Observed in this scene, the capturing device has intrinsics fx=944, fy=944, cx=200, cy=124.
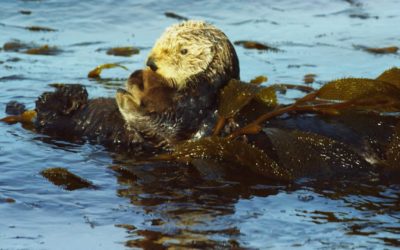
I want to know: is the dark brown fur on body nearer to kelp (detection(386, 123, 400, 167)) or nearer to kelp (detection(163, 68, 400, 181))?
kelp (detection(163, 68, 400, 181))

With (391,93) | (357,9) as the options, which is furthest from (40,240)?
(357,9)

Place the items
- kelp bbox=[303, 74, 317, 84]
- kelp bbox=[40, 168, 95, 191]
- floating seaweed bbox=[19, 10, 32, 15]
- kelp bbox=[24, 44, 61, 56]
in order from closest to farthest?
kelp bbox=[40, 168, 95, 191] < kelp bbox=[303, 74, 317, 84] < kelp bbox=[24, 44, 61, 56] < floating seaweed bbox=[19, 10, 32, 15]

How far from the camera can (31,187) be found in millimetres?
4371

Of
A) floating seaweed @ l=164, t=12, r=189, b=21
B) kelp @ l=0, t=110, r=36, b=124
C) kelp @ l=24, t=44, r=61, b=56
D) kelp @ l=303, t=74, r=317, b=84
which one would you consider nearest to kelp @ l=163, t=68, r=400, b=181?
kelp @ l=0, t=110, r=36, b=124

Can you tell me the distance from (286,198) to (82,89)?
1.69 m

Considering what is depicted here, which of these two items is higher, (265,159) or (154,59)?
(154,59)

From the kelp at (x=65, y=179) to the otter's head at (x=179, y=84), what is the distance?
58cm

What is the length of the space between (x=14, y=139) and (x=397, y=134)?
7.01 feet

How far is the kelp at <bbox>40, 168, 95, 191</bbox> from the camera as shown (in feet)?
14.4

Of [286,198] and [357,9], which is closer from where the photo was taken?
[286,198]

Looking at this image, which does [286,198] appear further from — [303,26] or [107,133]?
[303,26]

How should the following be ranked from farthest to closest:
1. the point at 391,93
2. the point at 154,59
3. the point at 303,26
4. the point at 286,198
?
the point at 303,26, the point at 154,59, the point at 391,93, the point at 286,198

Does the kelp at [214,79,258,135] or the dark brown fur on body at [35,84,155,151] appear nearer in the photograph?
the kelp at [214,79,258,135]

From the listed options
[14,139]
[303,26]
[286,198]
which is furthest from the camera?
[303,26]
